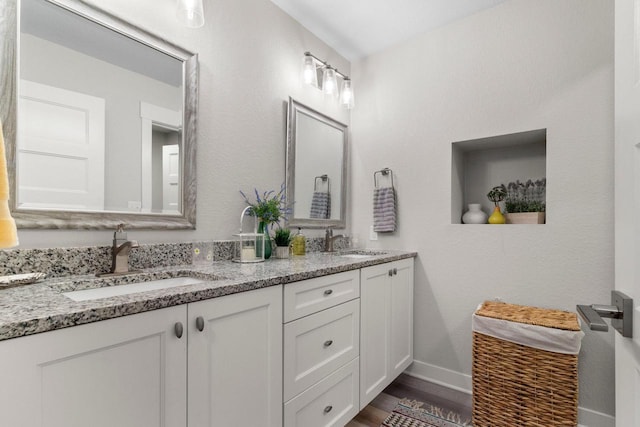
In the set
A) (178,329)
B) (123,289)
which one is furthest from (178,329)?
(123,289)

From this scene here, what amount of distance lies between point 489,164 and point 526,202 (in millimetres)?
407

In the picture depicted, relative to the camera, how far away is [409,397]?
2.07 m

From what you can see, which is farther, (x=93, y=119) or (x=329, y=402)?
(x=329, y=402)

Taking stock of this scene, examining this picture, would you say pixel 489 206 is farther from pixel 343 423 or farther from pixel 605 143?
pixel 343 423

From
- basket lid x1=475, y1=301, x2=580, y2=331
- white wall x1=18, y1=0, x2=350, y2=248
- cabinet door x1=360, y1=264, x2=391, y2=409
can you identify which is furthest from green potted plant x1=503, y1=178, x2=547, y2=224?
white wall x1=18, y1=0, x2=350, y2=248

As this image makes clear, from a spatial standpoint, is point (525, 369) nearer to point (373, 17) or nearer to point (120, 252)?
point (120, 252)

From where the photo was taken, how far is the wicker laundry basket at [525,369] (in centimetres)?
155

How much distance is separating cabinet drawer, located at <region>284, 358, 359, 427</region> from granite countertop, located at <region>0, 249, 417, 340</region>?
495 millimetres

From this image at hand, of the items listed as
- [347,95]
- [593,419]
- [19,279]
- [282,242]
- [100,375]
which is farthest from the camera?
[347,95]

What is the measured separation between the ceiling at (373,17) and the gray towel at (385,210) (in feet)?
3.72

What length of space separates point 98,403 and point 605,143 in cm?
238

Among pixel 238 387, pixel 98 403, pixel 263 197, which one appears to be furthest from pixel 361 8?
pixel 98 403

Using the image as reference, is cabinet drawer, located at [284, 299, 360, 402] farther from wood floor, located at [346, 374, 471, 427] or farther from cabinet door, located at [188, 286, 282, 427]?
wood floor, located at [346, 374, 471, 427]

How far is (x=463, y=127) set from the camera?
87.0 inches
